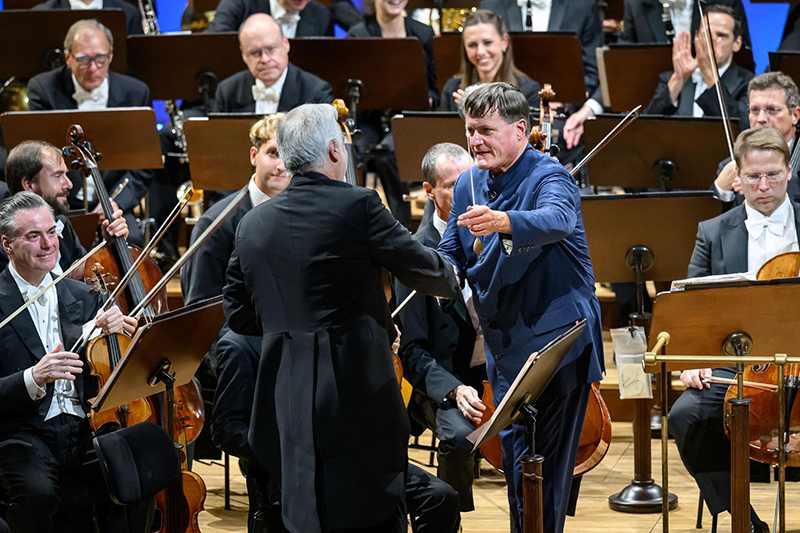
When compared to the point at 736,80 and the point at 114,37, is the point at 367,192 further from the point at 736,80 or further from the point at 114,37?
the point at 114,37

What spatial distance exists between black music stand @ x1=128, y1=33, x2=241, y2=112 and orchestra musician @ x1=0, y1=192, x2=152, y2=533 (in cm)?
220

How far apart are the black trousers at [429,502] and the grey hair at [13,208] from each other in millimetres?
1349

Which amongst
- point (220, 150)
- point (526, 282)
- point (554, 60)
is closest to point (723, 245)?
point (526, 282)

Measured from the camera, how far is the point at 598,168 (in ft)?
14.8

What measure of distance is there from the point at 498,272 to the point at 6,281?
1509mm

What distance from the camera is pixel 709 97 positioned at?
4.73 m

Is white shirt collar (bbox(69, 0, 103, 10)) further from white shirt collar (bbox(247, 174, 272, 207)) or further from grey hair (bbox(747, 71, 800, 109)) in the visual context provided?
grey hair (bbox(747, 71, 800, 109))

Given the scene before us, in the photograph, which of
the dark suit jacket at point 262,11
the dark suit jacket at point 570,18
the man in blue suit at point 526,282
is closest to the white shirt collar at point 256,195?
the man in blue suit at point 526,282

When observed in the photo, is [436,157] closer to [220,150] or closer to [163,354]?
[163,354]

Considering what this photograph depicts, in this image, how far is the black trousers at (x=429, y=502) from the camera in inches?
115

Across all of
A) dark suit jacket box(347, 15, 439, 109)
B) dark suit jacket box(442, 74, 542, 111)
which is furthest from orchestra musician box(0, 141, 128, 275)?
dark suit jacket box(347, 15, 439, 109)

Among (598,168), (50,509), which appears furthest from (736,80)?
(50,509)

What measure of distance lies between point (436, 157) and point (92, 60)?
2280 millimetres

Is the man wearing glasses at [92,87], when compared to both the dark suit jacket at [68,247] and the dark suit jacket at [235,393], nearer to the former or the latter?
the dark suit jacket at [68,247]
